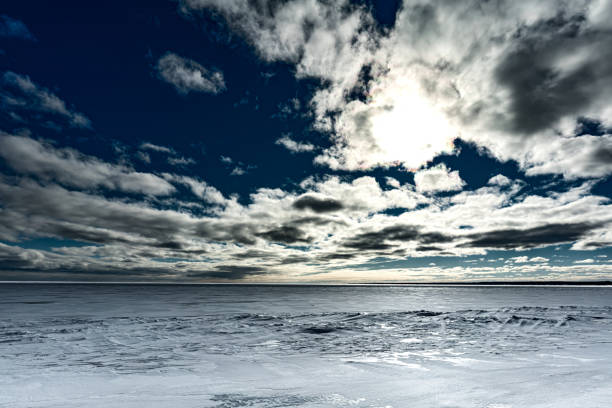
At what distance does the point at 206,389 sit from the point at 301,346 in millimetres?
4849

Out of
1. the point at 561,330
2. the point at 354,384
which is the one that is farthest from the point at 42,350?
the point at 561,330

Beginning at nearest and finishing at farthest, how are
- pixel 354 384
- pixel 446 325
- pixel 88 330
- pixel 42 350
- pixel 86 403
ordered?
1. pixel 86 403
2. pixel 354 384
3. pixel 42 350
4. pixel 88 330
5. pixel 446 325

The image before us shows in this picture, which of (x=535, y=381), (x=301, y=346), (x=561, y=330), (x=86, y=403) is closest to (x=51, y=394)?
(x=86, y=403)

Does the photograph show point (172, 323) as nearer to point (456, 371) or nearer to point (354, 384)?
point (354, 384)

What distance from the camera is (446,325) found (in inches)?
589

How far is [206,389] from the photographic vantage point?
19.2 feet

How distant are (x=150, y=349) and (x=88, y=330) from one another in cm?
538

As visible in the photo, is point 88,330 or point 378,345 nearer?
point 378,345

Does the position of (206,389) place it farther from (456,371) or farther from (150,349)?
(456,371)

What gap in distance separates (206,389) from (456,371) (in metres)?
5.51

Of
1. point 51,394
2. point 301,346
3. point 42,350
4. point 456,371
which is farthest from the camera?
point 301,346

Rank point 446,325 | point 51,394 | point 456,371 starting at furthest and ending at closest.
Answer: point 446,325
point 456,371
point 51,394

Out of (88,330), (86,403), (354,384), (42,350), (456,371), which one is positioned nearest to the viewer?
(86,403)

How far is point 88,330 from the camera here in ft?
42.0
